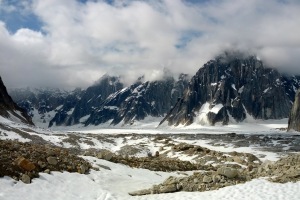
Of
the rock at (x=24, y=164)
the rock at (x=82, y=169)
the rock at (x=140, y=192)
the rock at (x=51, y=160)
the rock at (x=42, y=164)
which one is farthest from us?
the rock at (x=82, y=169)

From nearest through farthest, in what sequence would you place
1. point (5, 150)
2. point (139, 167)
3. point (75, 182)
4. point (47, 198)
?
1. point (47, 198)
2. point (75, 182)
3. point (5, 150)
4. point (139, 167)

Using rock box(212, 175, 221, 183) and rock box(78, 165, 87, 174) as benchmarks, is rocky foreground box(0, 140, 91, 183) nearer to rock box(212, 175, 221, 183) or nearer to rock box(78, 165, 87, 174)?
rock box(78, 165, 87, 174)

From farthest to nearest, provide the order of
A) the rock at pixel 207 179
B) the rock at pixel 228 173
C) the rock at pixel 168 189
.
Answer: the rock at pixel 228 173 → the rock at pixel 207 179 → the rock at pixel 168 189

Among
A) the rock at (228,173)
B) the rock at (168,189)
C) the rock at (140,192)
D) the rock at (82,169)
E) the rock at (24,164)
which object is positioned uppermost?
the rock at (24,164)

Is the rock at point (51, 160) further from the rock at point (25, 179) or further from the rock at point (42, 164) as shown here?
the rock at point (25, 179)

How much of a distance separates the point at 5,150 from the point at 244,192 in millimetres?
16610

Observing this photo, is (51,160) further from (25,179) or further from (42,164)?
(25,179)

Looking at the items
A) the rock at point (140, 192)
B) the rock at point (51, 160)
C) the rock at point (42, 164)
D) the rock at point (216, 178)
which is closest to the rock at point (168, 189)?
the rock at point (140, 192)

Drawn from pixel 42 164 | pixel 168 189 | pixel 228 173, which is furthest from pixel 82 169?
pixel 228 173

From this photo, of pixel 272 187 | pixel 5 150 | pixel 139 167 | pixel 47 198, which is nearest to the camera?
pixel 47 198

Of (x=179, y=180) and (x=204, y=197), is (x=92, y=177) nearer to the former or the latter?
(x=179, y=180)

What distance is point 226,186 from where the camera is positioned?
24.3 meters

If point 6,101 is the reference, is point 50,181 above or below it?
below

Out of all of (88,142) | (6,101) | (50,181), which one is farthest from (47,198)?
(6,101)
